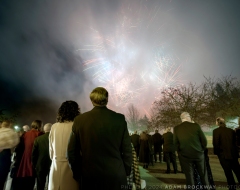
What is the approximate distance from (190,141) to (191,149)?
0.20m

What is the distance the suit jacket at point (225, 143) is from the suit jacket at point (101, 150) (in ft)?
14.4

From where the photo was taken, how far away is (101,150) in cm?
229

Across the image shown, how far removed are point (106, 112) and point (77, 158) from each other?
0.69 meters

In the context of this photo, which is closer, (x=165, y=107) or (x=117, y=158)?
(x=117, y=158)

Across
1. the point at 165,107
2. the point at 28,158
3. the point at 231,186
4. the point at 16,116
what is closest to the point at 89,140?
the point at 28,158

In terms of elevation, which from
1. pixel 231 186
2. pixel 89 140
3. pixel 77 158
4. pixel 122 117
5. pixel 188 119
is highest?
pixel 188 119

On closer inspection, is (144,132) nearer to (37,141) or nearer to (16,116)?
(37,141)

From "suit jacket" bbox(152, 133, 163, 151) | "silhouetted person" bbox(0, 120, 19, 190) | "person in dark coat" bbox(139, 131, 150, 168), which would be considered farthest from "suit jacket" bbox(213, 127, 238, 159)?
"suit jacket" bbox(152, 133, 163, 151)

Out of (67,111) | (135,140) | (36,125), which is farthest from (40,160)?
(135,140)

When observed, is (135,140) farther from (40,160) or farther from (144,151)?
(40,160)

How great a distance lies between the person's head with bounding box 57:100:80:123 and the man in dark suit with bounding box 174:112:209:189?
2.97m

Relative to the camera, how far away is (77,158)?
2379 millimetres

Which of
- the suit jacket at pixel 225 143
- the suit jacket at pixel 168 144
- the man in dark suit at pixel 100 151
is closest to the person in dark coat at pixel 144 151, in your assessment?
the suit jacket at pixel 168 144

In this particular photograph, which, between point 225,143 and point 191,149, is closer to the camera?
point 191,149
